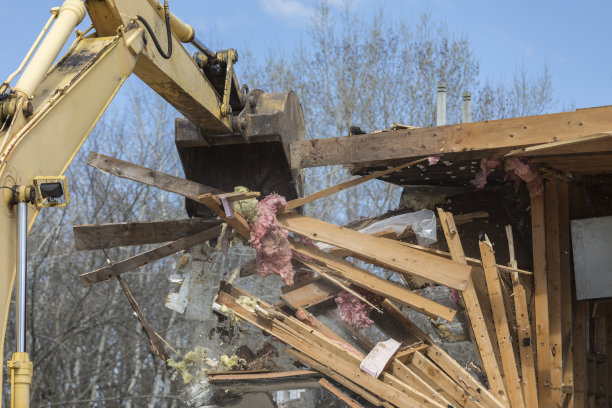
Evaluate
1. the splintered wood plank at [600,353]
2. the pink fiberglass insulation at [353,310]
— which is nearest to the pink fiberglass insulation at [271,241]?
the pink fiberglass insulation at [353,310]

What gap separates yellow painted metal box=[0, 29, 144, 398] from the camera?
4.45 m

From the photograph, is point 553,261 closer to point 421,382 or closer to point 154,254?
point 421,382

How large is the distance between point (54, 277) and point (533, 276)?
1736cm

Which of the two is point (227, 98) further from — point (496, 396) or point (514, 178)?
point (496, 396)

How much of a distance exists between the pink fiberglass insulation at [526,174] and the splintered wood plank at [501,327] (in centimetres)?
86

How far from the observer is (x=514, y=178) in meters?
8.04

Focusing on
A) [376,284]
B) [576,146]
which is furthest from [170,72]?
[576,146]

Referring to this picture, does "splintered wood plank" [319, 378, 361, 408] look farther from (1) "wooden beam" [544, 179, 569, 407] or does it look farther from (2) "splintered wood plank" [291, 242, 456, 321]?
(1) "wooden beam" [544, 179, 569, 407]

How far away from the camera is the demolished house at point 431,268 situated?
735 centimetres

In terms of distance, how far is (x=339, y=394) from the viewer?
769cm

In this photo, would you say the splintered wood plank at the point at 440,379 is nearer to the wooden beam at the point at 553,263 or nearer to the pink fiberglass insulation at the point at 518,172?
the wooden beam at the point at 553,263

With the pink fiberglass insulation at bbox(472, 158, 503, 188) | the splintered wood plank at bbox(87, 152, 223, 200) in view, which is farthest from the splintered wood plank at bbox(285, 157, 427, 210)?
the splintered wood plank at bbox(87, 152, 223, 200)

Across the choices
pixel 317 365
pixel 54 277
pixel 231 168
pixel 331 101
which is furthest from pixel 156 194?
pixel 317 365

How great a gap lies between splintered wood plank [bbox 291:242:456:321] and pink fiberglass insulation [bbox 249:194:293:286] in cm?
25
